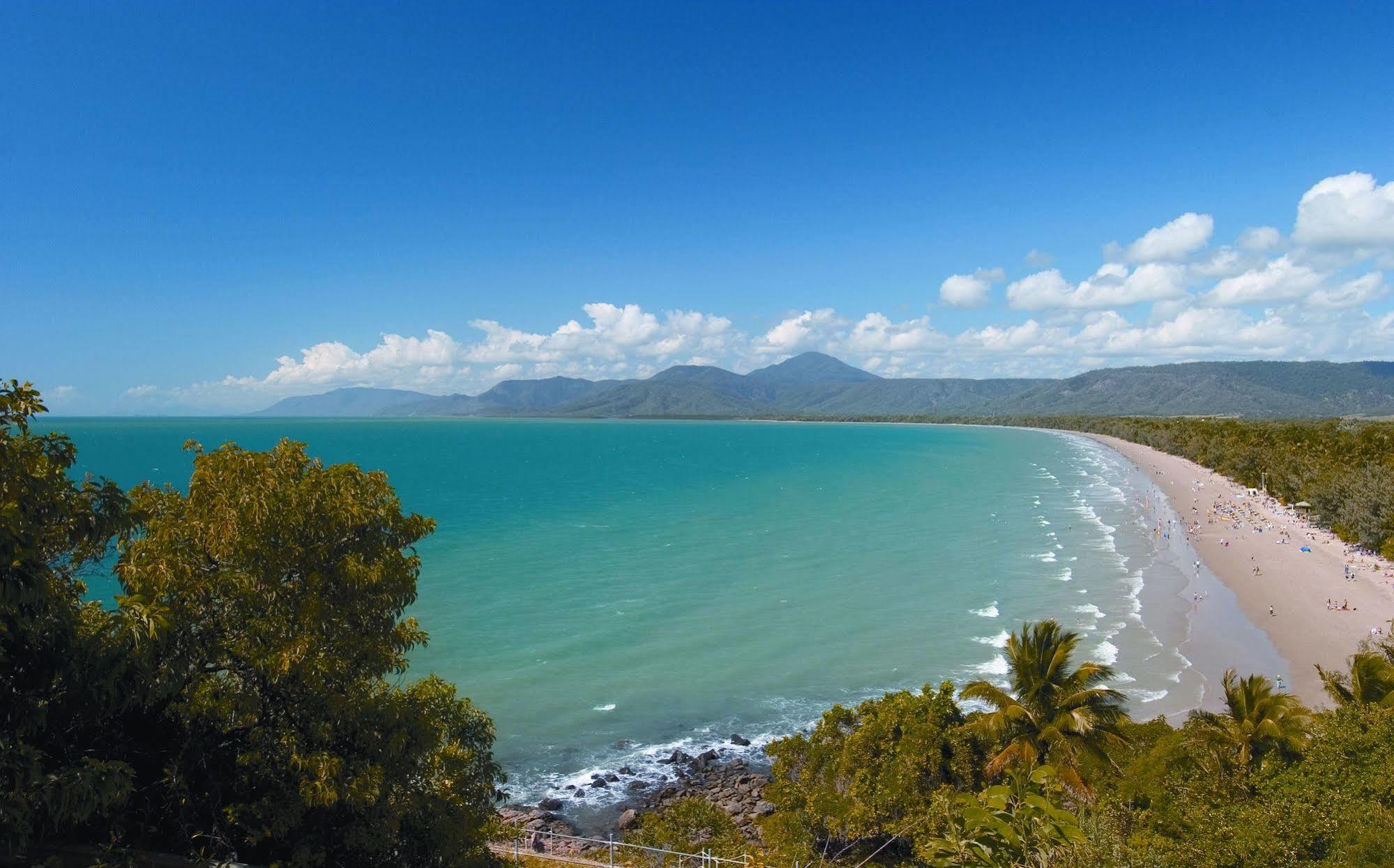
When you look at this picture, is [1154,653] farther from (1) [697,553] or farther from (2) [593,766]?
(1) [697,553]

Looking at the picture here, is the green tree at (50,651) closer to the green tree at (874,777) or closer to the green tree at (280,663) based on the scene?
the green tree at (280,663)

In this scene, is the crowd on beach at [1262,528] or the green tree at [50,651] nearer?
the green tree at [50,651]

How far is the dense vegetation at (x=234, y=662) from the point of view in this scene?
7816 millimetres

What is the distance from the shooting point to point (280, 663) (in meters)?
8.96

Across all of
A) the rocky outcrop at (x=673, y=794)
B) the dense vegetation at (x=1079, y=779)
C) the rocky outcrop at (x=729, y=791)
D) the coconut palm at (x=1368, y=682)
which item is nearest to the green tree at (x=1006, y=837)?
the dense vegetation at (x=1079, y=779)

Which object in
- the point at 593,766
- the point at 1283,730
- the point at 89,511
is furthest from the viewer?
the point at 593,766

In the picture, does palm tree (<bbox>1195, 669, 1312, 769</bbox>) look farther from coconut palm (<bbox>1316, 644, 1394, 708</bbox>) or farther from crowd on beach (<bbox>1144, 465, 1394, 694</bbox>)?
crowd on beach (<bbox>1144, 465, 1394, 694</bbox>)

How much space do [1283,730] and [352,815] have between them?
60.6 feet

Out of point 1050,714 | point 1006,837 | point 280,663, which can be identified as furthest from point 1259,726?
point 280,663

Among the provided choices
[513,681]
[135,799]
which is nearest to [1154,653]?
[513,681]

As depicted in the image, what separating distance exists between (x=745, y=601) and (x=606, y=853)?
83.4 feet

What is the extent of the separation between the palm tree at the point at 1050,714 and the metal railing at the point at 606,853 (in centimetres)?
723

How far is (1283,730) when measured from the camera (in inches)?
620

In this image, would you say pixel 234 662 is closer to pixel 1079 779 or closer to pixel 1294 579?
pixel 1079 779
